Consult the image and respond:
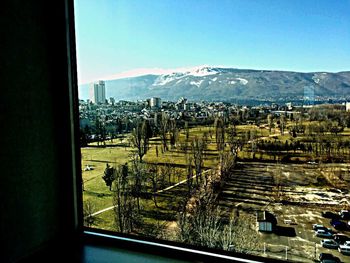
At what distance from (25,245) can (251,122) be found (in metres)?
1.78

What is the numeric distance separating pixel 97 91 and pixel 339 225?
211cm

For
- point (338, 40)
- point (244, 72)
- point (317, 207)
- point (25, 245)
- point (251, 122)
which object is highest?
point (338, 40)

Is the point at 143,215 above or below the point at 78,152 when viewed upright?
below

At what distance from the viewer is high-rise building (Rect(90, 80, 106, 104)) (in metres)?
2.75

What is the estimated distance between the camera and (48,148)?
236cm

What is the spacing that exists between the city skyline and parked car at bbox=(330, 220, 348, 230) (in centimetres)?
99

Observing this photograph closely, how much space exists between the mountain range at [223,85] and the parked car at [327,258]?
1029mm

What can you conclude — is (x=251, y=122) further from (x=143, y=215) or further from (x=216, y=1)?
(x=143, y=215)

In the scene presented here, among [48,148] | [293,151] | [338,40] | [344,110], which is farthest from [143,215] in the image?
[338,40]

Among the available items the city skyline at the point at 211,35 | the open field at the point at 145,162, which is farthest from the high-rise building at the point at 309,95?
the open field at the point at 145,162

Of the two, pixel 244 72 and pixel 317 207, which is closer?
pixel 317 207

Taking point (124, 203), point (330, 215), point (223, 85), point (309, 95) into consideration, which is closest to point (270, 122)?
point (309, 95)

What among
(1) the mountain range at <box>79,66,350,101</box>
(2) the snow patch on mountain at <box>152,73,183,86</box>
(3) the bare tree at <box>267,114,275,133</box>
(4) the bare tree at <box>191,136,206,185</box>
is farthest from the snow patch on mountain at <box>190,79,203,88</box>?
(3) the bare tree at <box>267,114,275,133</box>

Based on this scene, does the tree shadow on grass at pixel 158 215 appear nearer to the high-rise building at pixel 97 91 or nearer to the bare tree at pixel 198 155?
the bare tree at pixel 198 155
